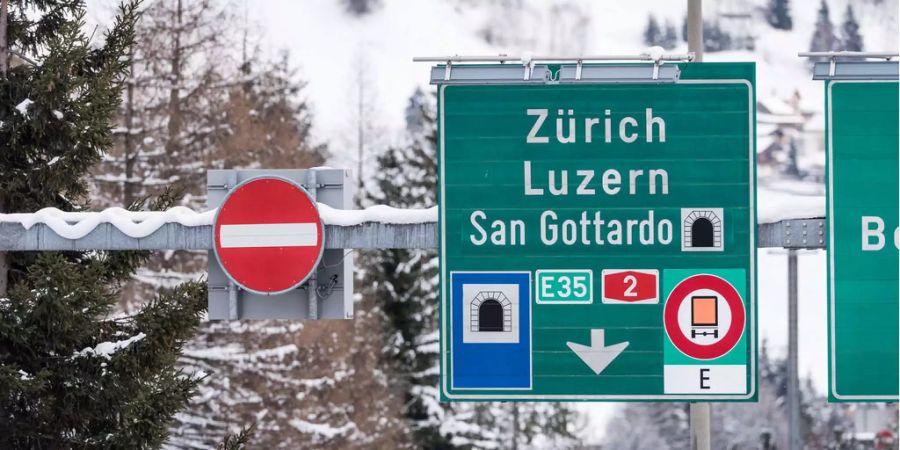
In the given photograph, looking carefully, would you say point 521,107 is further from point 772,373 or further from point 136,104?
point 772,373

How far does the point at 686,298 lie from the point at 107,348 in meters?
6.36

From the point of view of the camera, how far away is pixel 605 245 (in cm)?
1188

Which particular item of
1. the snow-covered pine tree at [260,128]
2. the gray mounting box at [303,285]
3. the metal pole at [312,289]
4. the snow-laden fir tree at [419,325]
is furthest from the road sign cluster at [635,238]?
the snow-laden fir tree at [419,325]

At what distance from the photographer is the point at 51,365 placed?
15.8 m

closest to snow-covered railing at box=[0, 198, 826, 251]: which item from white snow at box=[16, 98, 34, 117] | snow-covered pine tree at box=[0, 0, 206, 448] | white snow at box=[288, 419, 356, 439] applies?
snow-covered pine tree at box=[0, 0, 206, 448]

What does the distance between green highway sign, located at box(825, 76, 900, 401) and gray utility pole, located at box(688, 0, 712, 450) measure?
17.2 feet

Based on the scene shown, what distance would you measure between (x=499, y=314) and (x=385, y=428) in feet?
106

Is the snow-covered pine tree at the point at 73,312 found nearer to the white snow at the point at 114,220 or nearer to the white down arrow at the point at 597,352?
the white snow at the point at 114,220

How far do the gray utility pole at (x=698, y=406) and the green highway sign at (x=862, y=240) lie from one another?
525cm

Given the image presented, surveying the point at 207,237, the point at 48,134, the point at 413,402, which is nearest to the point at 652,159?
the point at 207,237

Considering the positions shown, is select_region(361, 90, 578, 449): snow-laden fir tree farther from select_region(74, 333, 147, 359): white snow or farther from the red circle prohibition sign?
the red circle prohibition sign

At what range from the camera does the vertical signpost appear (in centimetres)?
1184

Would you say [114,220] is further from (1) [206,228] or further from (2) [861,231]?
(2) [861,231]

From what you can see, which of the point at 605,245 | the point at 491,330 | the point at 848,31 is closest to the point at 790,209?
the point at 605,245
